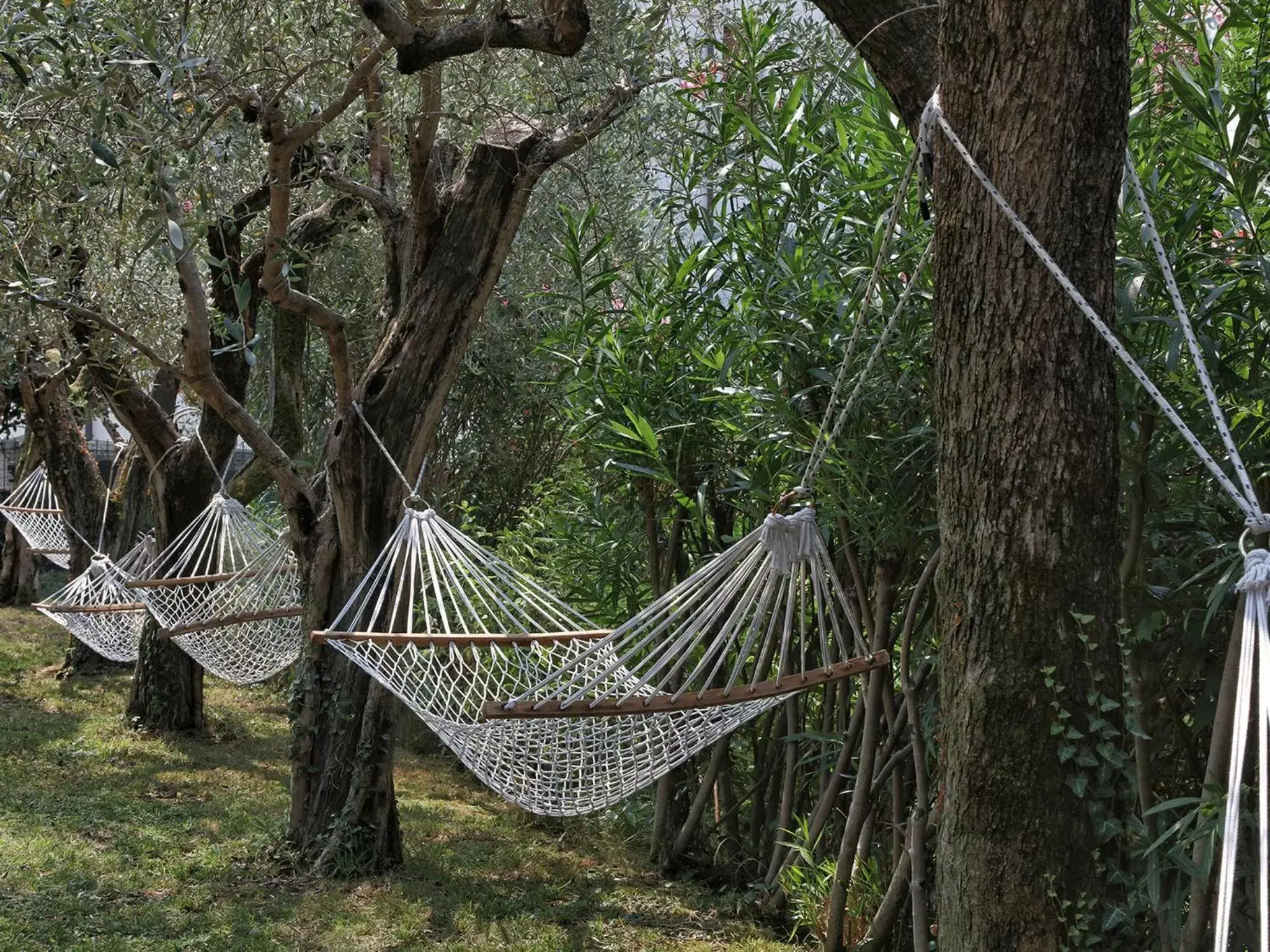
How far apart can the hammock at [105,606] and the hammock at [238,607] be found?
0.57m

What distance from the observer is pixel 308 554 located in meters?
3.57

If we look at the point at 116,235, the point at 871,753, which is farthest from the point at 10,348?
the point at 871,753

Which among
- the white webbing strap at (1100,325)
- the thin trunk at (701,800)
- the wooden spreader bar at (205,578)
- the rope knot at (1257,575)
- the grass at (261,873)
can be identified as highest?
the white webbing strap at (1100,325)

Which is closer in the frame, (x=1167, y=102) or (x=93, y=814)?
(x=1167, y=102)

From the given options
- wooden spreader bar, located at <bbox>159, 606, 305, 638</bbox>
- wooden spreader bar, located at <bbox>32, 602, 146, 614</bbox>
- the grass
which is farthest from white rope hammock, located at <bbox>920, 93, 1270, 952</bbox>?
wooden spreader bar, located at <bbox>32, 602, 146, 614</bbox>

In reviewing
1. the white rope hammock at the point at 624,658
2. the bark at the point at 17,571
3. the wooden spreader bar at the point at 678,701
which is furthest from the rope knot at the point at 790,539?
the bark at the point at 17,571

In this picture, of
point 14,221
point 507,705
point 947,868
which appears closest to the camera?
point 947,868

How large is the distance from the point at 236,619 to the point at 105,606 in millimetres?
1276

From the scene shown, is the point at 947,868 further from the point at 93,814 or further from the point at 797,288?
the point at 93,814

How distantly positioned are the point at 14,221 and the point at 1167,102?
251cm

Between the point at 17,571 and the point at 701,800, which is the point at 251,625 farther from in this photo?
the point at 17,571

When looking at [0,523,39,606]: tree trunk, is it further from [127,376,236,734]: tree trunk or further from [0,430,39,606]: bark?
[127,376,236,734]: tree trunk

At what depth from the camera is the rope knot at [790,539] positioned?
7.30 ft

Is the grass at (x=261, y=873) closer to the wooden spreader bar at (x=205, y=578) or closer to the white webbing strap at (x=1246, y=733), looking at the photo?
the wooden spreader bar at (x=205, y=578)
